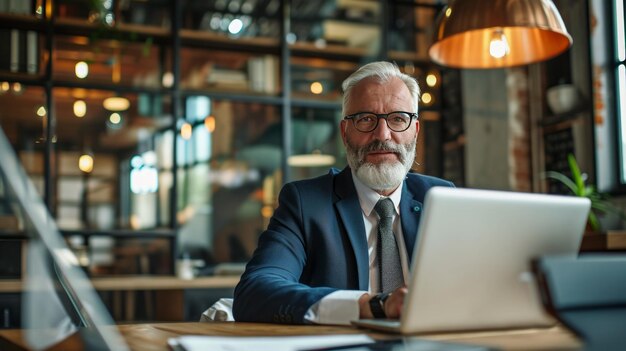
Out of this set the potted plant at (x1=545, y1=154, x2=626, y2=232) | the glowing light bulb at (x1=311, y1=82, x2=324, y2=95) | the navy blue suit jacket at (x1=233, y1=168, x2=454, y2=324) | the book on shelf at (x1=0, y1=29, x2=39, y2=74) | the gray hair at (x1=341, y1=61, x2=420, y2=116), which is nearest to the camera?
the navy blue suit jacket at (x1=233, y1=168, x2=454, y2=324)

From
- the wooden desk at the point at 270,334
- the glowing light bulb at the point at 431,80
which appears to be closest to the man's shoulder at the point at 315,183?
the wooden desk at the point at 270,334

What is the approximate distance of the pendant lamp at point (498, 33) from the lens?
92.2 inches

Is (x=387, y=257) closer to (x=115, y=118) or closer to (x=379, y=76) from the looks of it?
(x=379, y=76)

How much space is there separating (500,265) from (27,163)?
16.0 feet

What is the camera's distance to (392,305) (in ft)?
4.77

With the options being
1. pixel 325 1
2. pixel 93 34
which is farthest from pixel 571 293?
pixel 325 1

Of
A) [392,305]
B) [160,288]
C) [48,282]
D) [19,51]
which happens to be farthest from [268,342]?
[19,51]

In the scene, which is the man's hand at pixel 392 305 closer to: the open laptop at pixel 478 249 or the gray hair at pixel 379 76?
the open laptop at pixel 478 249

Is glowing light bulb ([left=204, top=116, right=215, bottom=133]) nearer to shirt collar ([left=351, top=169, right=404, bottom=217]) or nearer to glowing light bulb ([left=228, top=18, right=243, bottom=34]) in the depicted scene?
glowing light bulb ([left=228, top=18, right=243, bottom=34])

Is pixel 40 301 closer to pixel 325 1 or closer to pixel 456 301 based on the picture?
pixel 456 301

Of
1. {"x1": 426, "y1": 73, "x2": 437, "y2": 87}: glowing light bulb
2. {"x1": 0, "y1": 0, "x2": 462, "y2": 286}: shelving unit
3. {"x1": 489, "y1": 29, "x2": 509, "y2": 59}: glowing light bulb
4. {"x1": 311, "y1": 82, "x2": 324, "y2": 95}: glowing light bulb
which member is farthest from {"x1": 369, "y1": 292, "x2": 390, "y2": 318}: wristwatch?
{"x1": 426, "y1": 73, "x2": 437, "y2": 87}: glowing light bulb

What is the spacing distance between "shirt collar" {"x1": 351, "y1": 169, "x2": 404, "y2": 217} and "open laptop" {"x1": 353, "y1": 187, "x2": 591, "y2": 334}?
947 mm

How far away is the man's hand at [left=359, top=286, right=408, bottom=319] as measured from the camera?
1438 mm

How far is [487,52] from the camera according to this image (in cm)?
269
